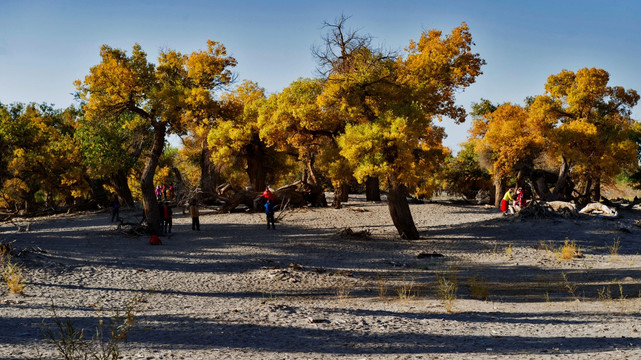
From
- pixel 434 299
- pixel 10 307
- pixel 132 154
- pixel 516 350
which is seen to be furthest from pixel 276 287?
pixel 132 154

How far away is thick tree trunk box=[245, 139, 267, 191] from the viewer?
1209 inches

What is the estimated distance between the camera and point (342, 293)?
10047 mm

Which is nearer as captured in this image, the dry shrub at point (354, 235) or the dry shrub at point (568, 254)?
the dry shrub at point (568, 254)

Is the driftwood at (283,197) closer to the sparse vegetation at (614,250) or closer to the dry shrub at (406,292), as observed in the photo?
the sparse vegetation at (614,250)

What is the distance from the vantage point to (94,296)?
30.4 ft

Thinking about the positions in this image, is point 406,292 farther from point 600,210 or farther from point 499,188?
point 499,188

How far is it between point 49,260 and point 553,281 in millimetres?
12069

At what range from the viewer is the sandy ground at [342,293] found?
621cm

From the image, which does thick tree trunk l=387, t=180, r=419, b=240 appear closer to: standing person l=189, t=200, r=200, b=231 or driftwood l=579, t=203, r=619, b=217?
standing person l=189, t=200, r=200, b=231

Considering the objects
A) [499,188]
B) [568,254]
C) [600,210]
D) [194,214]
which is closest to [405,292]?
[568,254]

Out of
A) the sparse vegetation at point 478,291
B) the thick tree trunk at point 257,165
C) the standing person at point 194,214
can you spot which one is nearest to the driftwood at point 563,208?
the sparse vegetation at point 478,291

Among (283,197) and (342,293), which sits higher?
(283,197)

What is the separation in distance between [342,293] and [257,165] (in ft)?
71.0

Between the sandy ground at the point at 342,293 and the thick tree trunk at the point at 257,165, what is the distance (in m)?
11.1
